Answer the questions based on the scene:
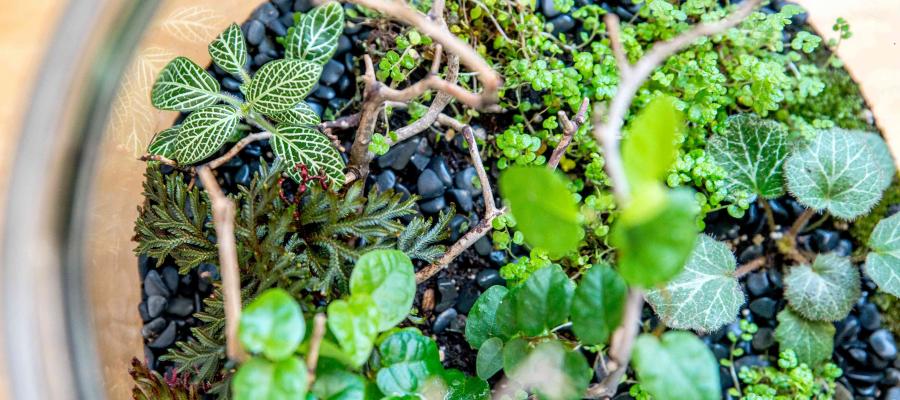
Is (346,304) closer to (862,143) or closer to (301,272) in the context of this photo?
(301,272)

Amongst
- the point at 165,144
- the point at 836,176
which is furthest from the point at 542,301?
the point at 836,176

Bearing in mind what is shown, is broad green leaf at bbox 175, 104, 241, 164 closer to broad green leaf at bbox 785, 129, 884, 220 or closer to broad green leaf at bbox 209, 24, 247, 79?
broad green leaf at bbox 209, 24, 247, 79

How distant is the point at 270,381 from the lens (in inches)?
25.4

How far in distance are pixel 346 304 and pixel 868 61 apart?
1.12 m

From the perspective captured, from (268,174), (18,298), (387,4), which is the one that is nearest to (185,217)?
(268,174)

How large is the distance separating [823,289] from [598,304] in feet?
2.11

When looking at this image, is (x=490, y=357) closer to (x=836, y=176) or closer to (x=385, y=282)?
(x=385, y=282)

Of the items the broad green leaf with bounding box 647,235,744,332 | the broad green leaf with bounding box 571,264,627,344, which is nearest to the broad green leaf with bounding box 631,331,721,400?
the broad green leaf with bounding box 571,264,627,344

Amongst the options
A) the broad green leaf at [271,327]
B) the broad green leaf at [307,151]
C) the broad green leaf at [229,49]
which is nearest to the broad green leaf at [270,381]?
the broad green leaf at [271,327]

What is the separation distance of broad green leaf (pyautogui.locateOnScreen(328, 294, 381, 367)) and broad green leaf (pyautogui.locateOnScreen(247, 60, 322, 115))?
0.34 metres

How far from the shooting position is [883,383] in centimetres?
129

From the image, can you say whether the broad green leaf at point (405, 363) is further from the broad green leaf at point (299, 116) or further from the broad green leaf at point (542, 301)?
the broad green leaf at point (299, 116)

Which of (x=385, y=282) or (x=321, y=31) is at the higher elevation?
(x=321, y=31)

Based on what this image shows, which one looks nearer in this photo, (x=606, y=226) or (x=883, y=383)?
(x=606, y=226)
